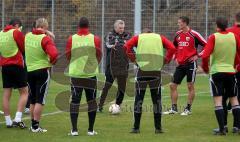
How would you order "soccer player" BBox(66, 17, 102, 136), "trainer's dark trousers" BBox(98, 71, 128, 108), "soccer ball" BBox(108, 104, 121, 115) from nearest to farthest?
"soccer player" BBox(66, 17, 102, 136), "soccer ball" BBox(108, 104, 121, 115), "trainer's dark trousers" BBox(98, 71, 128, 108)

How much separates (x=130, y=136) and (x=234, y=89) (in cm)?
205

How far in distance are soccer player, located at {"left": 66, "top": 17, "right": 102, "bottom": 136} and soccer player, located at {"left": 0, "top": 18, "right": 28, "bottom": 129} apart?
4.45 feet

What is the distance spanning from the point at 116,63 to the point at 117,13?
12.5 meters

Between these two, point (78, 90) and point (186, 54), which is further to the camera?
point (186, 54)

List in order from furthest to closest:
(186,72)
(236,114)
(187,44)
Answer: (186,72) < (187,44) < (236,114)

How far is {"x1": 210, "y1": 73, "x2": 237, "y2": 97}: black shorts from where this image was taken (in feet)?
34.8

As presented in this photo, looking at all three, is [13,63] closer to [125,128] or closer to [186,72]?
[125,128]

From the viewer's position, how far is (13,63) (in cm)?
1150

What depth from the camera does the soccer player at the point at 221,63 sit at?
1047cm

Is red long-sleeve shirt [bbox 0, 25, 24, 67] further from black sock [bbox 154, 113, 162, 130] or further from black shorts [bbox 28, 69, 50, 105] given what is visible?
black sock [bbox 154, 113, 162, 130]

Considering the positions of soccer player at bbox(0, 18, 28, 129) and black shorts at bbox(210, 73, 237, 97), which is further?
soccer player at bbox(0, 18, 28, 129)

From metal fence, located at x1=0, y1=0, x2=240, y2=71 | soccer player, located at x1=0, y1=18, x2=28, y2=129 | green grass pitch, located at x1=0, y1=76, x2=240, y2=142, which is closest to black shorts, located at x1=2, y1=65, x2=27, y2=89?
soccer player, located at x1=0, y1=18, x2=28, y2=129

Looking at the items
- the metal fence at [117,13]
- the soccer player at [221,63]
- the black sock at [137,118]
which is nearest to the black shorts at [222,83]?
the soccer player at [221,63]

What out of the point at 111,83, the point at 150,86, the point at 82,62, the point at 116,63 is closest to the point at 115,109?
the point at 111,83
